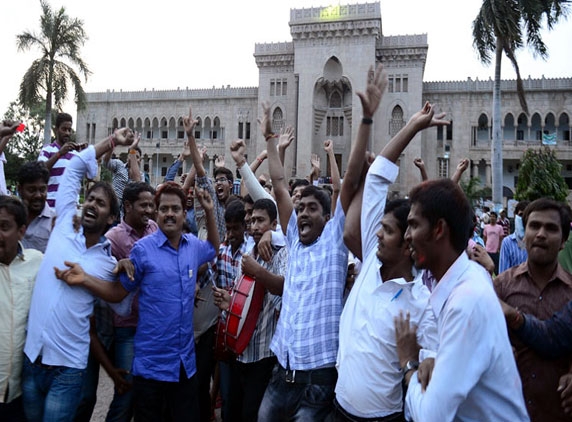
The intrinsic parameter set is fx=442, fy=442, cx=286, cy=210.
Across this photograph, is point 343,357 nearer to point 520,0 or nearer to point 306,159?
point 520,0

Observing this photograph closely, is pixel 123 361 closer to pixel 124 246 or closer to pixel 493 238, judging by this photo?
pixel 124 246

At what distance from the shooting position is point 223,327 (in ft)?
11.5

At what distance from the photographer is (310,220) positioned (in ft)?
9.70

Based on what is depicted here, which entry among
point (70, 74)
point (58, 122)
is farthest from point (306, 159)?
point (58, 122)

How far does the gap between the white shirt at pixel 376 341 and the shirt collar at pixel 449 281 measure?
27 cm

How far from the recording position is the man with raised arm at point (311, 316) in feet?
8.54

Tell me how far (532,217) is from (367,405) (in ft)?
5.52

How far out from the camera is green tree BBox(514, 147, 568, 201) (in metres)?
17.5

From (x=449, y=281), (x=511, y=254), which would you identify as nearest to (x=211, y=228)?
(x=449, y=281)

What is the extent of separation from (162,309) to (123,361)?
0.74 metres

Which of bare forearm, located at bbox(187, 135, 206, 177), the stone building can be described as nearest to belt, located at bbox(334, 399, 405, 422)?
bare forearm, located at bbox(187, 135, 206, 177)

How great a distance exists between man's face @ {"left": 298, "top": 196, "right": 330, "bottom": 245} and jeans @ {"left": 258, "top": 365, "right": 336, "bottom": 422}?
2.88 ft

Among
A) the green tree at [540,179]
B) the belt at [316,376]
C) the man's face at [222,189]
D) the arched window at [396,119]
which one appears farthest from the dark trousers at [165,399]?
the arched window at [396,119]

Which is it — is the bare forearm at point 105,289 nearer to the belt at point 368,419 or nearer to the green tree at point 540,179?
the belt at point 368,419
